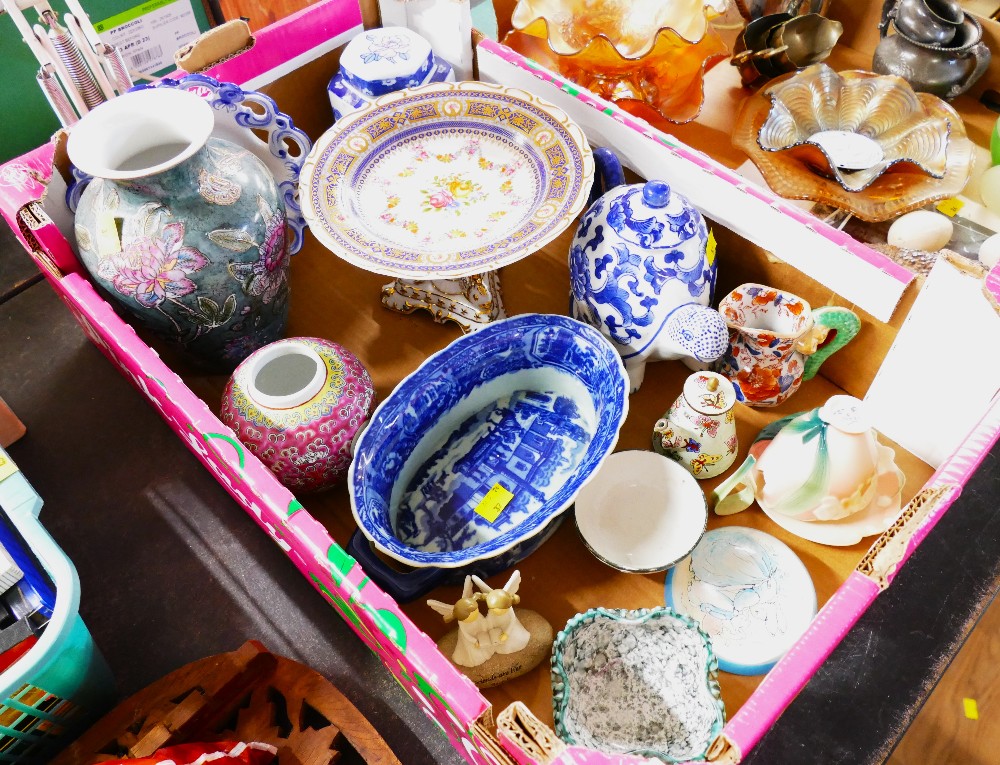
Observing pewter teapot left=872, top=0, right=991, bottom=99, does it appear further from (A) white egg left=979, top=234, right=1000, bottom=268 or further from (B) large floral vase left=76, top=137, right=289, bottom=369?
(B) large floral vase left=76, top=137, right=289, bottom=369

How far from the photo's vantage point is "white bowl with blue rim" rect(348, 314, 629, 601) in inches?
30.5

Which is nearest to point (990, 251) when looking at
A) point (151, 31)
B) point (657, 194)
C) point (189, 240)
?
point (657, 194)

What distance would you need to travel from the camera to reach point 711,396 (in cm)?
80

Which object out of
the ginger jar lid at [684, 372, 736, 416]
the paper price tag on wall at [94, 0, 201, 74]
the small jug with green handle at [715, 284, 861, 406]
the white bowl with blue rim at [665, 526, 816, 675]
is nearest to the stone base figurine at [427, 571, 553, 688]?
the white bowl with blue rim at [665, 526, 816, 675]

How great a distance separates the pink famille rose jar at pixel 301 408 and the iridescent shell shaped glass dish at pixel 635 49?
604mm

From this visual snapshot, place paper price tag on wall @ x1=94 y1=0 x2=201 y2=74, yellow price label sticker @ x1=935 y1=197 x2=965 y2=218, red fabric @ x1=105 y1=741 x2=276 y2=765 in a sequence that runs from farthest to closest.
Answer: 1. paper price tag on wall @ x1=94 y1=0 x2=201 y2=74
2. yellow price label sticker @ x1=935 y1=197 x2=965 y2=218
3. red fabric @ x1=105 y1=741 x2=276 y2=765

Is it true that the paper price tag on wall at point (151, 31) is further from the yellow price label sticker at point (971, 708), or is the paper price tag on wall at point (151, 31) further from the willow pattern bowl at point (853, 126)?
the yellow price label sticker at point (971, 708)

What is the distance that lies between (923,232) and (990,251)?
0.08 m

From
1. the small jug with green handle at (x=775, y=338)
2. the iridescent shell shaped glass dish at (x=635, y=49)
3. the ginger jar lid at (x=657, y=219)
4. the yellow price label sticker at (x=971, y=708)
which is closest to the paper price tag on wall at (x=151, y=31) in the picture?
the iridescent shell shaped glass dish at (x=635, y=49)

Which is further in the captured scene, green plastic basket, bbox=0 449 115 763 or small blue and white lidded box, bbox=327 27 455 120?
small blue and white lidded box, bbox=327 27 455 120

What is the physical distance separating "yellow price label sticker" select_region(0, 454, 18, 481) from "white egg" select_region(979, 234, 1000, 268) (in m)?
1.10

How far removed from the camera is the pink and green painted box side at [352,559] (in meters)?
0.60

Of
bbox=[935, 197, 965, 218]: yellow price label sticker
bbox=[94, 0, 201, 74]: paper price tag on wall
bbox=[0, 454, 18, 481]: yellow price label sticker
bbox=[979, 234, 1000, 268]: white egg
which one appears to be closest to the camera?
bbox=[0, 454, 18, 481]: yellow price label sticker

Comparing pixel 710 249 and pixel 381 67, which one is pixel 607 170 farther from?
pixel 381 67
